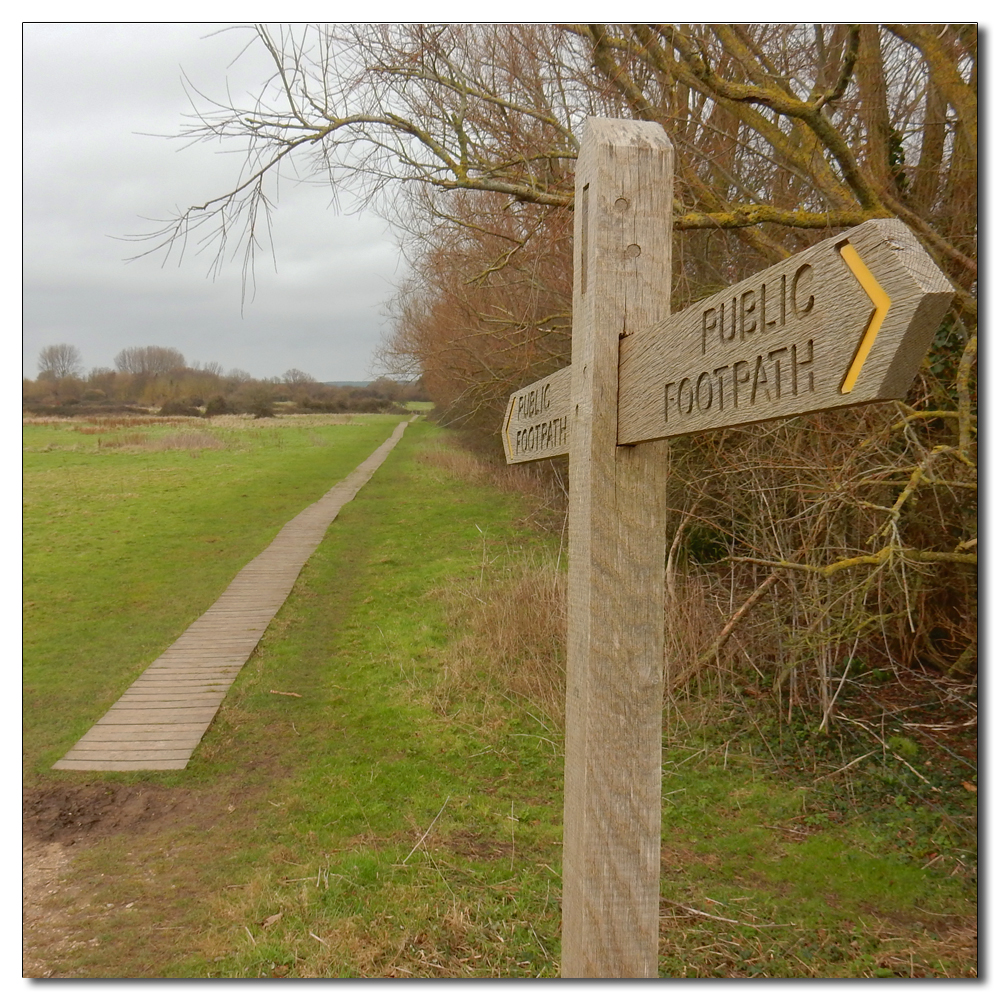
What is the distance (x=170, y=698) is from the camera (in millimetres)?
5867

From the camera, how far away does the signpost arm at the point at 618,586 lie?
1.50m

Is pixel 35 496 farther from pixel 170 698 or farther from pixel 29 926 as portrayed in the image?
pixel 29 926

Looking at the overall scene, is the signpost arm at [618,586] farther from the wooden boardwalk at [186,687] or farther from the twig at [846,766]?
the wooden boardwalk at [186,687]

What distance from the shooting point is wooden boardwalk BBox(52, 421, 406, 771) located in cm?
496

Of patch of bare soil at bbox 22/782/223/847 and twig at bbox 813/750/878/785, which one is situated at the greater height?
twig at bbox 813/750/878/785

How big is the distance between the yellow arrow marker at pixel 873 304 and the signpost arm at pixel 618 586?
0.58 meters

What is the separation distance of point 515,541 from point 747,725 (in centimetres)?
662


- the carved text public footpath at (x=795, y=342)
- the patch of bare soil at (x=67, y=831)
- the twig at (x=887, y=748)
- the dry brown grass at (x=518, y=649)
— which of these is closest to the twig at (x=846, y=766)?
the twig at (x=887, y=748)

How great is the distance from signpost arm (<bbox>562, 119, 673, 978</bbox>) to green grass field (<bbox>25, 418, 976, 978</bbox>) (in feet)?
5.27

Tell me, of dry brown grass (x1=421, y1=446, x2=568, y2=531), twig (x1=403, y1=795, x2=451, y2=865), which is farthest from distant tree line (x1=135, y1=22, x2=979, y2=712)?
dry brown grass (x1=421, y1=446, x2=568, y2=531)

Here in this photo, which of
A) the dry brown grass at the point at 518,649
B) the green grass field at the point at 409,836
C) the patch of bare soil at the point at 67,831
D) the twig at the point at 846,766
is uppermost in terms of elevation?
the dry brown grass at the point at 518,649

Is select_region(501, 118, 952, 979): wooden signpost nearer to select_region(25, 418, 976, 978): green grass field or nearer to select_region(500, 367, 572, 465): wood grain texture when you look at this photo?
select_region(500, 367, 572, 465): wood grain texture

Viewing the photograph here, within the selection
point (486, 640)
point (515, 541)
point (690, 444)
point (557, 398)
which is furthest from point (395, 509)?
point (557, 398)

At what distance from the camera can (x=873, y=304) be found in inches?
35.7
